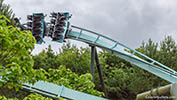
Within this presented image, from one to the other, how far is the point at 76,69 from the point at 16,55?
15.9 metres

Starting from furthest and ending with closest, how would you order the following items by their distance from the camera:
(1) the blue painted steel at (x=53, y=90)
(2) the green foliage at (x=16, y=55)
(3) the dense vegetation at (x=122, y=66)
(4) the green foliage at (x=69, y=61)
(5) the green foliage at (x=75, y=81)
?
(4) the green foliage at (x=69, y=61)
(3) the dense vegetation at (x=122, y=66)
(5) the green foliage at (x=75, y=81)
(1) the blue painted steel at (x=53, y=90)
(2) the green foliage at (x=16, y=55)

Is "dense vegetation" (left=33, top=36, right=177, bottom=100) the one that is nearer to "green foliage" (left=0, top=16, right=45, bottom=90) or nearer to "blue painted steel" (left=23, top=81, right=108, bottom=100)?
"blue painted steel" (left=23, top=81, right=108, bottom=100)

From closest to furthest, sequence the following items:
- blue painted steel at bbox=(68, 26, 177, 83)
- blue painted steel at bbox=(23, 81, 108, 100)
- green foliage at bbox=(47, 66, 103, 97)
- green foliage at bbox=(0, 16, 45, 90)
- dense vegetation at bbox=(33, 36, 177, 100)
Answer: green foliage at bbox=(0, 16, 45, 90) < blue painted steel at bbox=(23, 81, 108, 100) < green foliage at bbox=(47, 66, 103, 97) < blue painted steel at bbox=(68, 26, 177, 83) < dense vegetation at bbox=(33, 36, 177, 100)

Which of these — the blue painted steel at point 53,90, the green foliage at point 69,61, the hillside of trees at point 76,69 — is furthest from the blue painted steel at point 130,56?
the green foliage at point 69,61

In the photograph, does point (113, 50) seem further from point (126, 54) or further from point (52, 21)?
point (52, 21)

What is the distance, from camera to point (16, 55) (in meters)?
2.63

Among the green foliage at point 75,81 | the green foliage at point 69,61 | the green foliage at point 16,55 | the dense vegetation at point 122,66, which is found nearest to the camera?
the green foliage at point 16,55

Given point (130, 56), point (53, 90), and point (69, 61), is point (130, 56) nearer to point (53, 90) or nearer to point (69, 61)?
point (53, 90)

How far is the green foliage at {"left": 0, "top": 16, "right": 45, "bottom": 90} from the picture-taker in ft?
8.13

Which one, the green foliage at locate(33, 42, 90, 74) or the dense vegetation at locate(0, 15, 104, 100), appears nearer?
the dense vegetation at locate(0, 15, 104, 100)

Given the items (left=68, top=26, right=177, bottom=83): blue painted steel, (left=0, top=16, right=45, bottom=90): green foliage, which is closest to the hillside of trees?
(left=0, top=16, right=45, bottom=90): green foliage

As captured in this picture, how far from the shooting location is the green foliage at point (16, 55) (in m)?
2.48

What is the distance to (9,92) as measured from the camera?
14945 millimetres

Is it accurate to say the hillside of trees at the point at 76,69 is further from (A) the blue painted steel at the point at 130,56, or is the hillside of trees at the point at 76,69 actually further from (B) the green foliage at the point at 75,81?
(A) the blue painted steel at the point at 130,56
